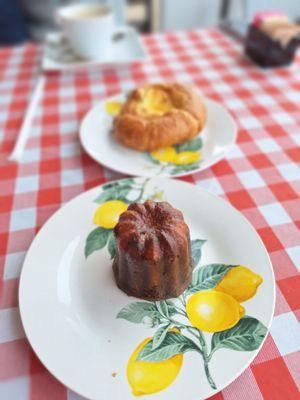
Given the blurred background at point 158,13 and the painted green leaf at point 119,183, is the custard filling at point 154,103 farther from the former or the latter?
the blurred background at point 158,13

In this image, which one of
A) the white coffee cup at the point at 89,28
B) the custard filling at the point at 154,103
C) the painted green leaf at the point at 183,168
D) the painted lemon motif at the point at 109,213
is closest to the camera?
the painted lemon motif at the point at 109,213

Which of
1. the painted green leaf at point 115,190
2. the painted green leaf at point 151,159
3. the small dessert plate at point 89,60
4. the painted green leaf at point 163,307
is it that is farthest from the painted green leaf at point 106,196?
the small dessert plate at point 89,60

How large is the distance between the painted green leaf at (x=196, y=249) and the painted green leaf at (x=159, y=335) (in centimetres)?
12

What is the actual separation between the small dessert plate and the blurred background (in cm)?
85

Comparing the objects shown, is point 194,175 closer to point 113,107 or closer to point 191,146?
point 191,146

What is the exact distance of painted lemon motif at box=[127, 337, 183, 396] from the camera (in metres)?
0.44

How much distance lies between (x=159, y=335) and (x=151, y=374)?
0.19 ft

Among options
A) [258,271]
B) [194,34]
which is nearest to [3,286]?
[258,271]

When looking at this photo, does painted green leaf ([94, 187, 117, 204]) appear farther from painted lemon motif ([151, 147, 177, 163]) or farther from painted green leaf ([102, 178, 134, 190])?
painted lemon motif ([151, 147, 177, 163])

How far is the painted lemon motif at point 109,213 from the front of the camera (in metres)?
0.67

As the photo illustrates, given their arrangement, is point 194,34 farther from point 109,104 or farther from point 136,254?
point 136,254

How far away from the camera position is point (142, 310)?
0.54 metres

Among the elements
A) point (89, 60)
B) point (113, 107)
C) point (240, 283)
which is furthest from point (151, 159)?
point (89, 60)

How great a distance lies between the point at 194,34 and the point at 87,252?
1152mm
